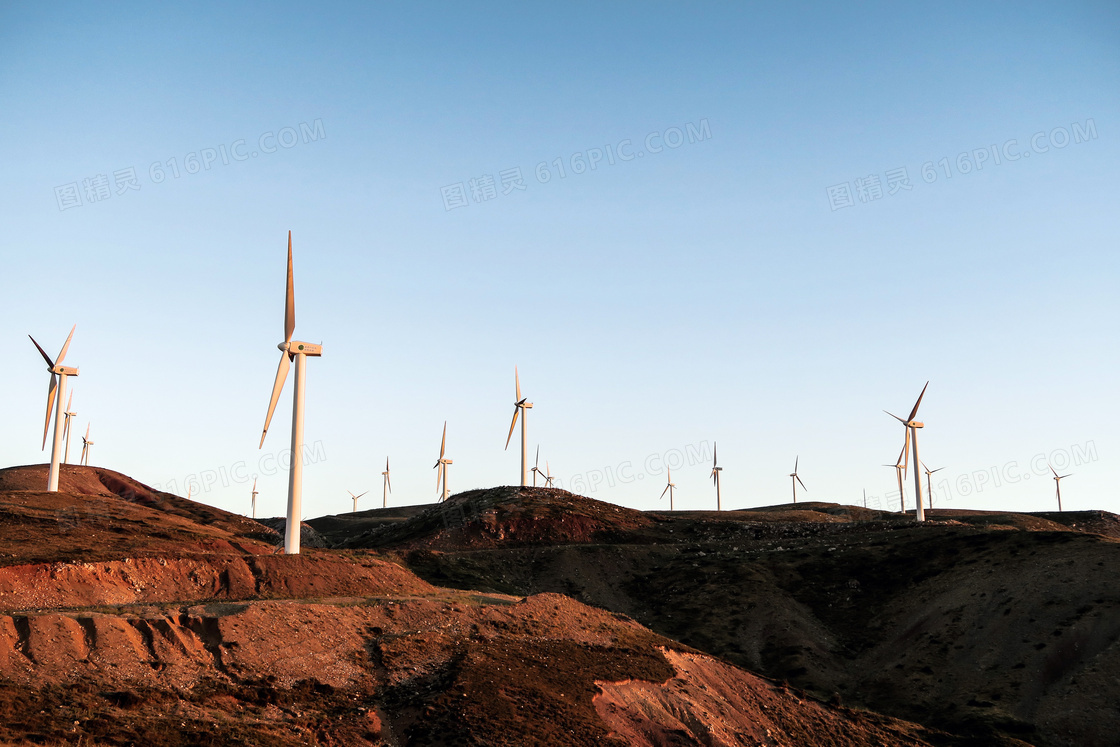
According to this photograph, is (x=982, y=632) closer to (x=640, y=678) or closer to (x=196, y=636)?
(x=640, y=678)

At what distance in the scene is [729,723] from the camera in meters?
51.3

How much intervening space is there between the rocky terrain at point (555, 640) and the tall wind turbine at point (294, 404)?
3.04m

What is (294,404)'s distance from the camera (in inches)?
2662

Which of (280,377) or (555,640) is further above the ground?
(280,377)

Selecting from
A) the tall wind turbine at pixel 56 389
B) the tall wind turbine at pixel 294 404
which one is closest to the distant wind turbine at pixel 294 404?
the tall wind turbine at pixel 294 404

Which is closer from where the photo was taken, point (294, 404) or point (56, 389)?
point (294, 404)

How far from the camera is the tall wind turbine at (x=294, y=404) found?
65.4m

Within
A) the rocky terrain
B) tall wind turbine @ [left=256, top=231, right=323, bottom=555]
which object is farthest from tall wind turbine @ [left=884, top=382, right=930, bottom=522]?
tall wind turbine @ [left=256, top=231, right=323, bottom=555]

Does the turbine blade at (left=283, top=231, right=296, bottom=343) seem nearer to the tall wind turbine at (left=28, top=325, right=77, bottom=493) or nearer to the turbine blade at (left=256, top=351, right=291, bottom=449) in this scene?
the turbine blade at (left=256, top=351, right=291, bottom=449)

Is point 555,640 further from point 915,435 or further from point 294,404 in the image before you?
point 915,435

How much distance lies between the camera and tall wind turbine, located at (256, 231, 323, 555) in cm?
6544

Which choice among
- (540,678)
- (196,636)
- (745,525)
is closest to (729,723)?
(540,678)

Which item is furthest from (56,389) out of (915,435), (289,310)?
(915,435)

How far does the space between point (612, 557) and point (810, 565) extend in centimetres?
2340
